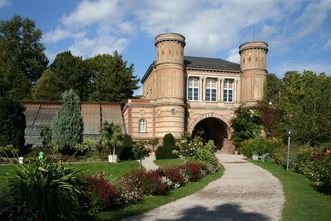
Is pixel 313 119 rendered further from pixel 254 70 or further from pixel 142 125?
pixel 142 125

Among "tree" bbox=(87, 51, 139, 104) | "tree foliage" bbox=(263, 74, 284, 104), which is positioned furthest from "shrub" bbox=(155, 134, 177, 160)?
"tree" bbox=(87, 51, 139, 104)

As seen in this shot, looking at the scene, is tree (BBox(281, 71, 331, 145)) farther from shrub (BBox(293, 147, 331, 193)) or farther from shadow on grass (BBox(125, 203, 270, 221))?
shadow on grass (BBox(125, 203, 270, 221))

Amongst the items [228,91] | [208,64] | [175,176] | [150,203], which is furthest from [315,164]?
[208,64]

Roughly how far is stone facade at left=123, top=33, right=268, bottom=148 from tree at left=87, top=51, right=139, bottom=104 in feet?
21.4

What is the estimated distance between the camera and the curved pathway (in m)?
9.50

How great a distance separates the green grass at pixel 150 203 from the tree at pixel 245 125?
22.8m

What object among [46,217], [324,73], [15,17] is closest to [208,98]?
[324,73]

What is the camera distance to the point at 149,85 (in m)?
46.1

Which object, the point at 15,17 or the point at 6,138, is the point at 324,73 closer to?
the point at 6,138

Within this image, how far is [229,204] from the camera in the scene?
11.1 metres

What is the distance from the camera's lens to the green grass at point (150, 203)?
9.62m

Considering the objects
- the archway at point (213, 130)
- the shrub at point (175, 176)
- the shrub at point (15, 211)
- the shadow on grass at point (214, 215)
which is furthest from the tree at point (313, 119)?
the shrub at point (15, 211)

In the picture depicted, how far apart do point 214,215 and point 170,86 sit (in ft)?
92.9

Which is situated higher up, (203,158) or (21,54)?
(21,54)
